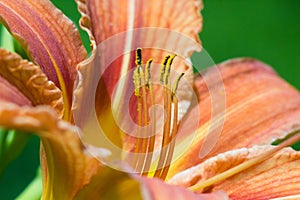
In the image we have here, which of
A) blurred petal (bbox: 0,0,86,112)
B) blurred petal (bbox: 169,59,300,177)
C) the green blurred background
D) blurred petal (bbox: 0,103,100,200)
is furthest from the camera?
the green blurred background

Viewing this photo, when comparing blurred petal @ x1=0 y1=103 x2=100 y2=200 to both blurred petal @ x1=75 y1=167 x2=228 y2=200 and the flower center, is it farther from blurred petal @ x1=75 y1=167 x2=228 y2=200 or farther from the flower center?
the flower center

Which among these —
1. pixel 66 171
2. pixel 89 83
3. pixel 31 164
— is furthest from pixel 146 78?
pixel 31 164

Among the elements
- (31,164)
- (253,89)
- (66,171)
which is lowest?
(31,164)

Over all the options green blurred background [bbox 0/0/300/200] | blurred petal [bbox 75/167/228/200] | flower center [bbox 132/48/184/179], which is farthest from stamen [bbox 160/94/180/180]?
green blurred background [bbox 0/0/300/200]

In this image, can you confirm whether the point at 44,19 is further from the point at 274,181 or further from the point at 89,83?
the point at 274,181

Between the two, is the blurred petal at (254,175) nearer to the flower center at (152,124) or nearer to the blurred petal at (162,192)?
the flower center at (152,124)

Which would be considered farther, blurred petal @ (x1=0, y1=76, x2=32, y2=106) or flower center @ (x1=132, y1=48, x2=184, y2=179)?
flower center @ (x1=132, y1=48, x2=184, y2=179)

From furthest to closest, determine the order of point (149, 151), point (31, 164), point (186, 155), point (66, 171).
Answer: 1. point (31, 164)
2. point (186, 155)
3. point (149, 151)
4. point (66, 171)

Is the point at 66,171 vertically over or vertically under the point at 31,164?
over
